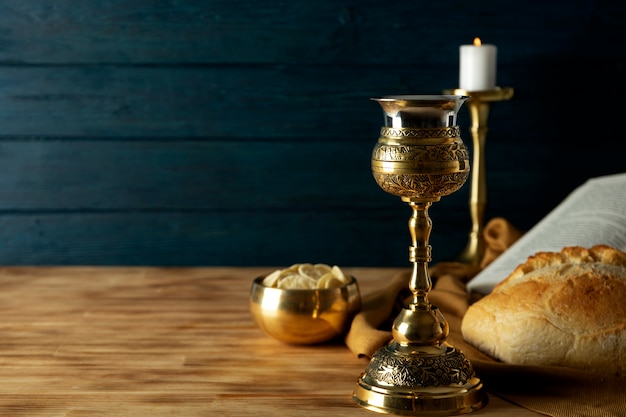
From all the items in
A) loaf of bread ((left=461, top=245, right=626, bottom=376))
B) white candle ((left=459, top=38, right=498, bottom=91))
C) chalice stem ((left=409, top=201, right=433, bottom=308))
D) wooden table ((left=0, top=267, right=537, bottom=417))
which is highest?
white candle ((left=459, top=38, right=498, bottom=91))

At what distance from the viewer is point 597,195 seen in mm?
1494

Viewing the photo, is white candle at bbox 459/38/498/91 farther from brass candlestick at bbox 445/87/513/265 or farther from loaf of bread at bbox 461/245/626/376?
loaf of bread at bbox 461/245/626/376

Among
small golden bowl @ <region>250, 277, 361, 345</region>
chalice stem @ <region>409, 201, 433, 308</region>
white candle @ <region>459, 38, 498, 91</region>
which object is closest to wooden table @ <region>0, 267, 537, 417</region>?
small golden bowl @ <region>250, 277, 361, 345</region>

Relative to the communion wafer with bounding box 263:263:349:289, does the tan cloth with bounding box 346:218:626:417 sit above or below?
below

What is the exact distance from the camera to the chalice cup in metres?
0.90

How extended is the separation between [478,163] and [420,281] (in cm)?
77

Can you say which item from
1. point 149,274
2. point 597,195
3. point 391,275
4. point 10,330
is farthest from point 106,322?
point 597,195

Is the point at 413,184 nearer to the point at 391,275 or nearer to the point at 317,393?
the point at 317,393

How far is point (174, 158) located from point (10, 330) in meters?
0.73

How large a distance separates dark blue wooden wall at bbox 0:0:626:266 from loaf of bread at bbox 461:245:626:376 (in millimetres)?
832

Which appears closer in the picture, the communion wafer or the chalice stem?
the chalice stem

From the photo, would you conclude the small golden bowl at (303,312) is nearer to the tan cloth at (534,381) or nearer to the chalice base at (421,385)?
the tan cloth at (534,381)

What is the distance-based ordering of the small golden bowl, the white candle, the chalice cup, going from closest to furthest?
the chalice cup < the small golden bowl < the white candle

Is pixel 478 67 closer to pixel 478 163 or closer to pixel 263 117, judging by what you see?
pixel 478 163
